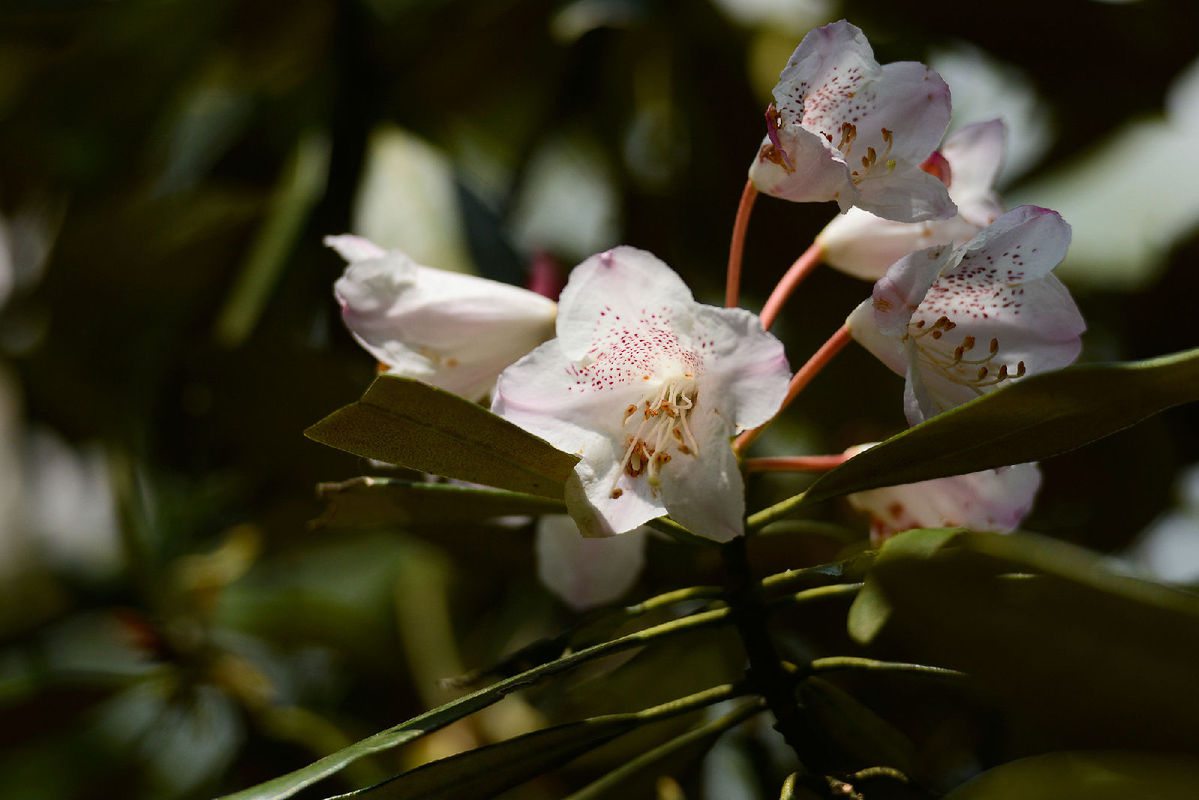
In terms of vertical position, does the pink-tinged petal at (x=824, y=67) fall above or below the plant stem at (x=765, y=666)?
above

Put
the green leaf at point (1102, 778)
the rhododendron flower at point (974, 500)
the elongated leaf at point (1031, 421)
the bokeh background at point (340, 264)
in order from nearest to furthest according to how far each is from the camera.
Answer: the green leaf at point (1102, 778), the elongated leaf at point (1031, 421), the rhododendron flower at point (974, 500), the bokeh background at point (340, 264)

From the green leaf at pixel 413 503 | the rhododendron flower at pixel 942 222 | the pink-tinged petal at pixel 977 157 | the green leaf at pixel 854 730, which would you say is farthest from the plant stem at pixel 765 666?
the pink-tinged petal at pixel 977 157

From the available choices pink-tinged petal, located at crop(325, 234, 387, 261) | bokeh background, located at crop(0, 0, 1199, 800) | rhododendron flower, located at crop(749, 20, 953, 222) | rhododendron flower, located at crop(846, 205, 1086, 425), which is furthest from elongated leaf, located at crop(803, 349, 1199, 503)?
bokeh background, located at crop(0, 0, 1199, 800)

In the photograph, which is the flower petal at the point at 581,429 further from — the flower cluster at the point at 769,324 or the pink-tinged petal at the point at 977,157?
the pink-tinged petal at the point at 977,157

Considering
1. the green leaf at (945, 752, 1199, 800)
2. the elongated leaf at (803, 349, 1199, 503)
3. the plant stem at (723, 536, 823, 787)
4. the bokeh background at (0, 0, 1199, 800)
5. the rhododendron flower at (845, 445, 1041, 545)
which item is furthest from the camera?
the bokeh background at (0, 0, 1199, 800)

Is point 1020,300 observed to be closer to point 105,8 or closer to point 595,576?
point 595,576

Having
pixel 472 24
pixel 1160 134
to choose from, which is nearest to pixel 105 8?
pixel 472 24

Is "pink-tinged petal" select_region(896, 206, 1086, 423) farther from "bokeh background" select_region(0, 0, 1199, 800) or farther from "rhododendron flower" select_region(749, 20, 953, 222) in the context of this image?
"bokeh background" select_region(0, 0, 1199, 800)
